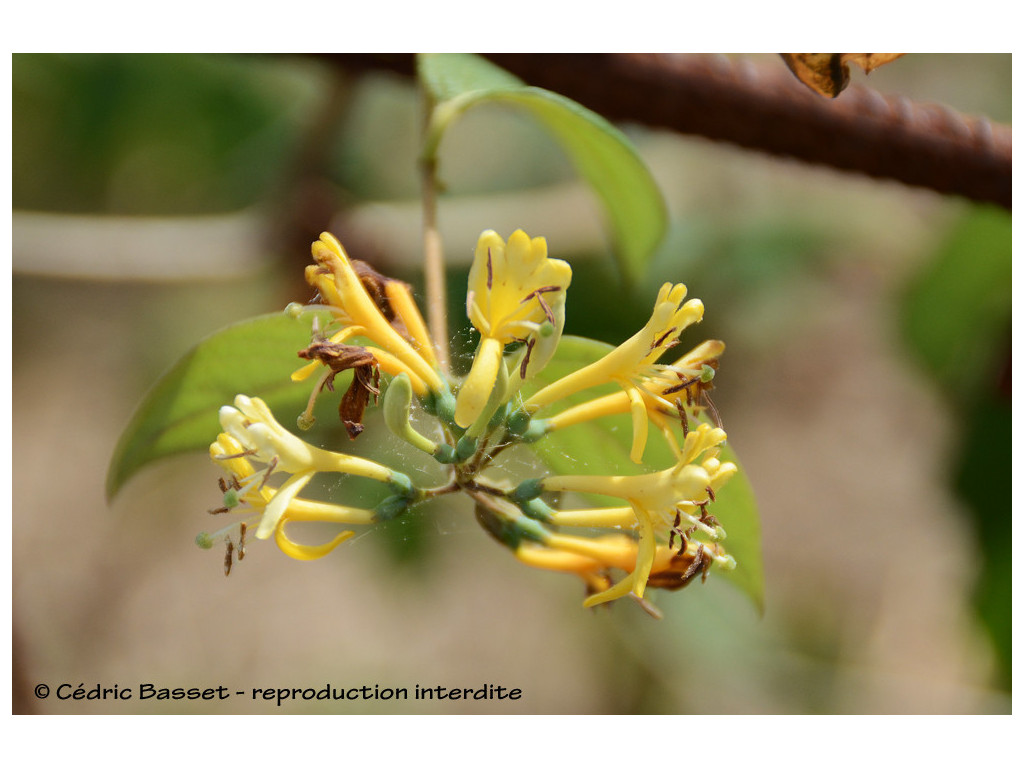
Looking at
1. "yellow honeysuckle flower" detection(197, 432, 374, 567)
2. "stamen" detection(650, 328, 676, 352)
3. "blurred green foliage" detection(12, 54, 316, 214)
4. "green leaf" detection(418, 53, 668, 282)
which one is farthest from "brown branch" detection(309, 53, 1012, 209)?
"blurred green foliage" detection(12, 54, 316, 214)

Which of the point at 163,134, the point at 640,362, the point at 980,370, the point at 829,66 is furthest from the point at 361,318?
the point at 163,134

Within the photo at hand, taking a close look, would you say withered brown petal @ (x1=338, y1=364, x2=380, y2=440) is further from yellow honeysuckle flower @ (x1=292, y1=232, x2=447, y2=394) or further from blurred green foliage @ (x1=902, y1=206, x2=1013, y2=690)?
blurred green foliage @ (x1=902, y1=206, x2=1013, y2=690)

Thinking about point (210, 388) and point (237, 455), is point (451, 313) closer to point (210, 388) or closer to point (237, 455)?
point (210, 388)

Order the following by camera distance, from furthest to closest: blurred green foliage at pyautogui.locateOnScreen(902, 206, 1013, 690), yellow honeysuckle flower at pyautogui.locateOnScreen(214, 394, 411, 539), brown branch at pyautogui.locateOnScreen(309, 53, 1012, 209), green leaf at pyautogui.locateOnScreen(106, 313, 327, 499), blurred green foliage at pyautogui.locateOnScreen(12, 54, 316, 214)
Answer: blurred green foliage at pyautogui.locateOnScreen(12, 54, 316, 214) → blurred green foliage at pyautogui.locateOnScreen(902, 206, 1013, 690) → brown branch at pyautogui.locateOnScreen(309, 53, 1012, 209) → green leaf at pyautogui.locateOnScreen(106, 313, 327, 499) → yellow honeysuckle flower at pyautogui.locateOnScreen(214, 394, 411, 539)

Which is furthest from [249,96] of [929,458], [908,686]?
[908,686]

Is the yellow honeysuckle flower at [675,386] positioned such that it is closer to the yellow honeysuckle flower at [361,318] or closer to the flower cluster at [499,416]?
the flower cluster at [499,416]

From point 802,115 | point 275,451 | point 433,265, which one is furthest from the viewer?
point 802,115

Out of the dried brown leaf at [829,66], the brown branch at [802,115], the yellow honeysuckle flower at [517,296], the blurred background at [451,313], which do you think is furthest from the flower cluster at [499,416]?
the blurred background at [451,313]

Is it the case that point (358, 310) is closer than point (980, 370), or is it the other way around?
point (358, 310)

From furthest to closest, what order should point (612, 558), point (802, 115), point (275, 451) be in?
1. point (802, 115)
2. point (612, 558)
3. point (275, 451)
